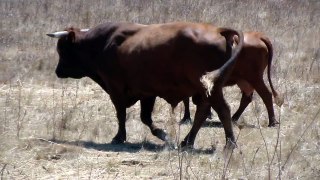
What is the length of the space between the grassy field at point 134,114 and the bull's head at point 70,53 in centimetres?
64

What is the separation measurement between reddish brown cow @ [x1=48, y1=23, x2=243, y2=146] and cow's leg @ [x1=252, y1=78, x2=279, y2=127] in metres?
1.53

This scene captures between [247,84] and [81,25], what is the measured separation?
10.2 meters

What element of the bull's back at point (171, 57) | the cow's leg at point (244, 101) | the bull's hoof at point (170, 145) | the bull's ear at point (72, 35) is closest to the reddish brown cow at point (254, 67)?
the cow's leg at point (244, 101)

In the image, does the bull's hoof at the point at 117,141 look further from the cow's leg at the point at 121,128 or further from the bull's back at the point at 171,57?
the bull's back at the point at 171,57

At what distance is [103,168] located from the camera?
7277mm

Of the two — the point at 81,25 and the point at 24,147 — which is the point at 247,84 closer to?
the point at 24,147

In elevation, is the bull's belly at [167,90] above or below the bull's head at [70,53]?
below

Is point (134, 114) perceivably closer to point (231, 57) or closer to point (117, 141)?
point (117, 141)

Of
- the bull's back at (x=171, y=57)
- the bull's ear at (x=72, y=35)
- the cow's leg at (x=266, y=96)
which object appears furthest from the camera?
the cow's leg at (x=266, y=96)

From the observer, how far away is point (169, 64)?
27.8 ft

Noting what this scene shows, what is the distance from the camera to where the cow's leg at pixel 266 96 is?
33.3 feet

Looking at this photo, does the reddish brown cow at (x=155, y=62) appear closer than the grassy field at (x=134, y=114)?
No

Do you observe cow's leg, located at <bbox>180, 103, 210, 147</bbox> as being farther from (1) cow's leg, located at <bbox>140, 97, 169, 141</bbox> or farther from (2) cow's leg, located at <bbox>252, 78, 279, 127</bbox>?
(2) cow's leg, located at <bbox>252, 78, 279, 127</bbox>

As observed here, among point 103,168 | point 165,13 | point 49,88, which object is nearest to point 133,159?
point 103,168
